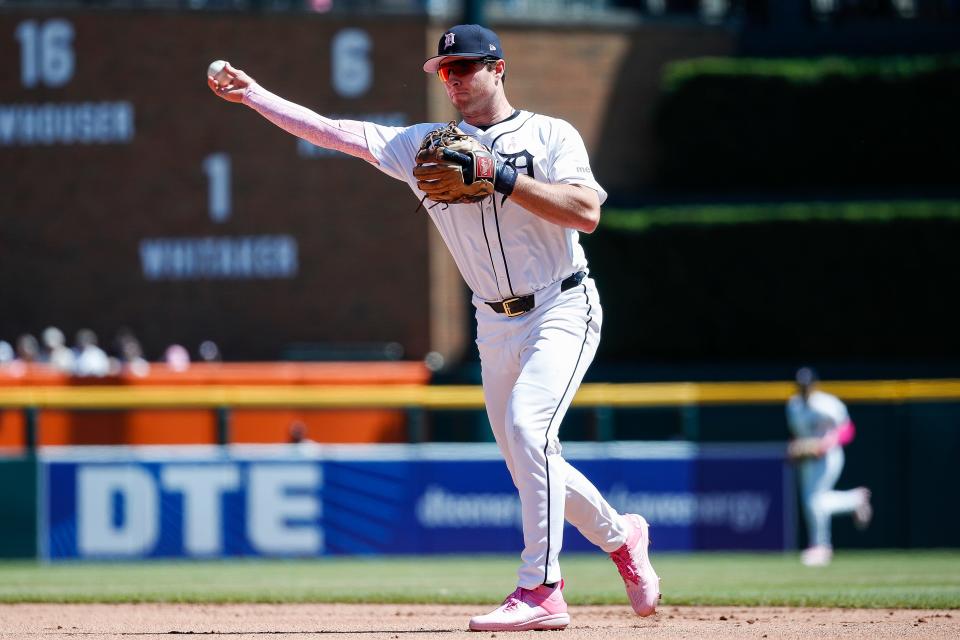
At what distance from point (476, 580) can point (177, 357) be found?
8358mm

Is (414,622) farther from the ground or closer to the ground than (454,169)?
closer to the ground

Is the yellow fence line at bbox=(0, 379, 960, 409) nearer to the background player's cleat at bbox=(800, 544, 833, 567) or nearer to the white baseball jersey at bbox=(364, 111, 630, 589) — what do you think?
the background player's cleat at bbox=(800, 544, 833, 567)

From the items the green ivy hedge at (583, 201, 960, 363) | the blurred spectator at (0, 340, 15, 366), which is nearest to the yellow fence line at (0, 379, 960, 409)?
the blurred spectator at (0, 340, 15, 366)

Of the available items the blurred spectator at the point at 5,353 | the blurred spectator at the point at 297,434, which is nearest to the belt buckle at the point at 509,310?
the blurred spectator at the point at 297,434

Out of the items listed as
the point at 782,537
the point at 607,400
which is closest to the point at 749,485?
the point at 782,537

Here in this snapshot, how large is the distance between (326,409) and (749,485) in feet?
12.7

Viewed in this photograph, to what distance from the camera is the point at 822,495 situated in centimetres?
1239

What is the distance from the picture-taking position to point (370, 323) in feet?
58.3

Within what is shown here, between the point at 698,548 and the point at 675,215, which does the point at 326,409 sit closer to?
the point at 698,548

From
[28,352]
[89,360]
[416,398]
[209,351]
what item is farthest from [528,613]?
[209,351]

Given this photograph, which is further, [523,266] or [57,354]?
[57,354]

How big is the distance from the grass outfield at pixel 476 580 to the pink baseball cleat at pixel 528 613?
5.66 feet

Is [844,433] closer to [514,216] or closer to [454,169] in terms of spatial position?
[514,216]

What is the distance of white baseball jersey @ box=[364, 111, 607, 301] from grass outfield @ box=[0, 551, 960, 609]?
86.3 inches
